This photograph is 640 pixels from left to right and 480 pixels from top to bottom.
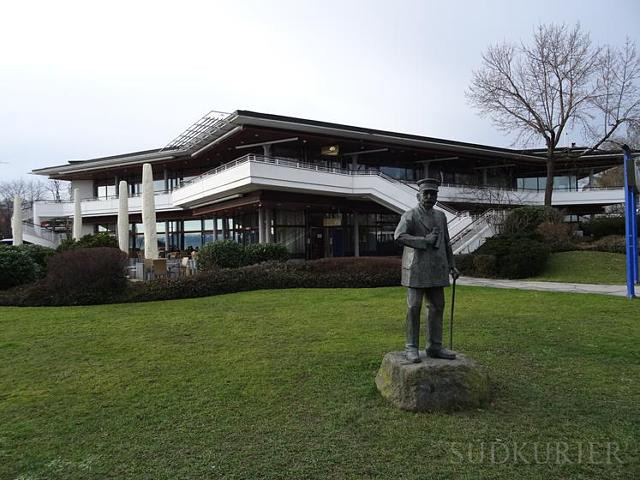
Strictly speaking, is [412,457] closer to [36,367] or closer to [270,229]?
[36,367]

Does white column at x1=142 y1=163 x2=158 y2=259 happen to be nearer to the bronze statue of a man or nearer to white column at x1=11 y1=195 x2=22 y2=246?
white column at x1=11 y1=195 x2=22 y2=246

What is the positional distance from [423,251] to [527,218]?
22.1m

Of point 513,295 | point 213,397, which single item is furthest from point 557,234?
point 213,397

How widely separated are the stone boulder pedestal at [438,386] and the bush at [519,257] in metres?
15.6

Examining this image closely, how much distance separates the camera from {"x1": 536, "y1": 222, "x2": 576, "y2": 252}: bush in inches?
873

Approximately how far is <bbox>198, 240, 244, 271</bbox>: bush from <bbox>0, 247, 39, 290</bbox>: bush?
6147 mm

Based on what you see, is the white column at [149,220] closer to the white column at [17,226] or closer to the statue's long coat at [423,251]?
the white column at [17,226]

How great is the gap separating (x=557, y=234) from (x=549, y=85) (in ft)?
42.8

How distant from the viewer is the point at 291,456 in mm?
3625

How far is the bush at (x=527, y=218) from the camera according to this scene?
24.2 metres

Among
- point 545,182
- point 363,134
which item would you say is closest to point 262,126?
point 363,134

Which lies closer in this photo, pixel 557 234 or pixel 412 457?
pixel 412 457

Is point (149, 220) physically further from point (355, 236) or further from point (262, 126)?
point (355, 236)

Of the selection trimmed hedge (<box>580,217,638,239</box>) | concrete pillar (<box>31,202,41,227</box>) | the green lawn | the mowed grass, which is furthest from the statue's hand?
concrete pillar (<box>31,202,41,227</box>)
